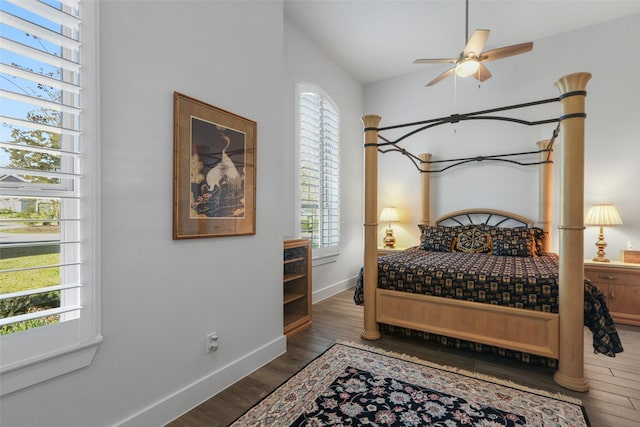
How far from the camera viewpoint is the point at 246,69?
218 centimetres

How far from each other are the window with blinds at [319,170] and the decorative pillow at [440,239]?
126cm

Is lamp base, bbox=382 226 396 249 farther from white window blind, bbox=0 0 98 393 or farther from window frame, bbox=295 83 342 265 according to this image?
white window blind, bbox=0 0 98 393

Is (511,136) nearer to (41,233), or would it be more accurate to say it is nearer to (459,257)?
(459,257)

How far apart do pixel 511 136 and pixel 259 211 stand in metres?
3.74

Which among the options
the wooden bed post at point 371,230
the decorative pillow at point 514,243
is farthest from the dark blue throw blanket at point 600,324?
the wooden bed post at point 371,230

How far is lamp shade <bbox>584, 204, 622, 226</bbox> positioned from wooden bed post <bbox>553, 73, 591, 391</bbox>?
1816 millimetres

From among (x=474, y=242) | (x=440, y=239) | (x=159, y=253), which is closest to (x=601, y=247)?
(x=474, y=242)

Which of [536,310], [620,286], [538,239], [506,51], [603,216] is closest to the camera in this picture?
[536,310]

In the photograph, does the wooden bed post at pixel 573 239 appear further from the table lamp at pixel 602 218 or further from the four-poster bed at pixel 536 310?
the table lamp at pixel 602 218

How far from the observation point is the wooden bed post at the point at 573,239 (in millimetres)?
1982

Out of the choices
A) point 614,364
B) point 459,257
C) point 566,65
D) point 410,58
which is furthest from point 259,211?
point 566,65

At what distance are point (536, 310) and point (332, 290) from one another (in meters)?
2.58

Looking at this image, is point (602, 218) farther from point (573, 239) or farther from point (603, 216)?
point (573, 239)

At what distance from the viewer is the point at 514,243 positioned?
3414mm
